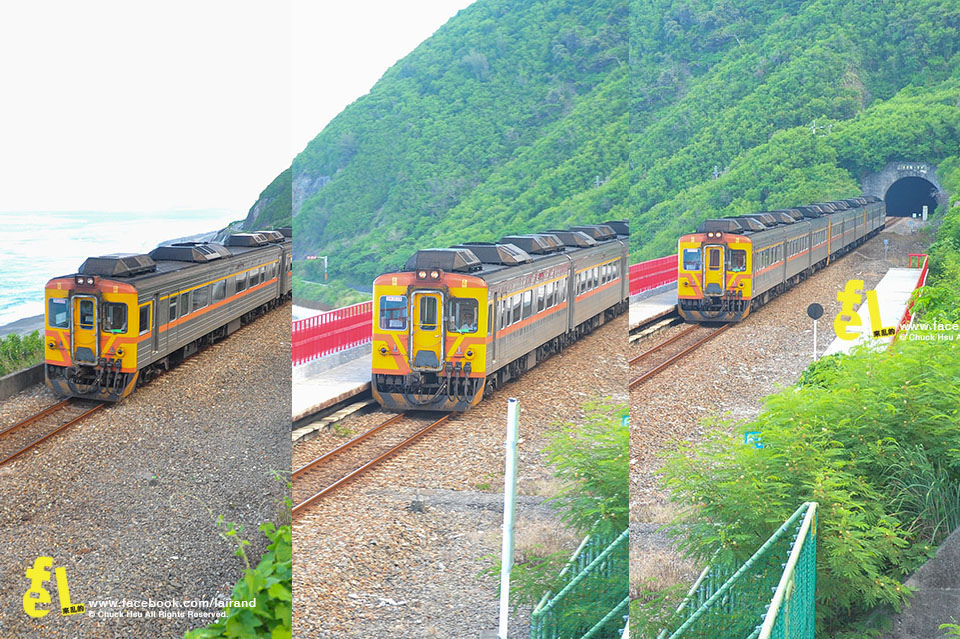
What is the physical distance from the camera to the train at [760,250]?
15.5 feet

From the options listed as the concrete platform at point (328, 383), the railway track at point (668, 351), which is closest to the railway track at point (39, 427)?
the concrete platform at point (328, 383)

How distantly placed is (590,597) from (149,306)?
11.2ft

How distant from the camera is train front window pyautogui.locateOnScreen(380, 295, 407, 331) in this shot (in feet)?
12.8

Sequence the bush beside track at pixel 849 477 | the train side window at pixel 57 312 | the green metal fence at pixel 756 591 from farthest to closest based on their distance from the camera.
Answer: the train side window at pixel 57 312
the bush beside track at pixel 849 477
the green metal fence at pixel 756 591

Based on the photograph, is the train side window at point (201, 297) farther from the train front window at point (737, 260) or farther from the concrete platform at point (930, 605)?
the concrete platform at point (930, 605)

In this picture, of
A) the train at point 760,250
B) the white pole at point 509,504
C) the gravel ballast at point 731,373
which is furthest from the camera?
the train at point 760,250

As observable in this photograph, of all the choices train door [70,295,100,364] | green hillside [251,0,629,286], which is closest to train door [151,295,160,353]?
train door [70,295,100,364]

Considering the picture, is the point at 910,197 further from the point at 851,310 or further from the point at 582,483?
the point at 582,483

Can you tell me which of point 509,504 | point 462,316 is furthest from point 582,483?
point 462,316

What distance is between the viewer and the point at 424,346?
4.98 metres

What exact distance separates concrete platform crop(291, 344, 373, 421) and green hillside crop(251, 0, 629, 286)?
40 cm

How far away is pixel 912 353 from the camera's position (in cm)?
470

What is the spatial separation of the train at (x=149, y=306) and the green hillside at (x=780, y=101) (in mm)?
2169

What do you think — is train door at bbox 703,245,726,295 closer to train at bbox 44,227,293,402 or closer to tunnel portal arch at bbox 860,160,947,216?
tunnel portal arch at bbox 860,160,947,216
